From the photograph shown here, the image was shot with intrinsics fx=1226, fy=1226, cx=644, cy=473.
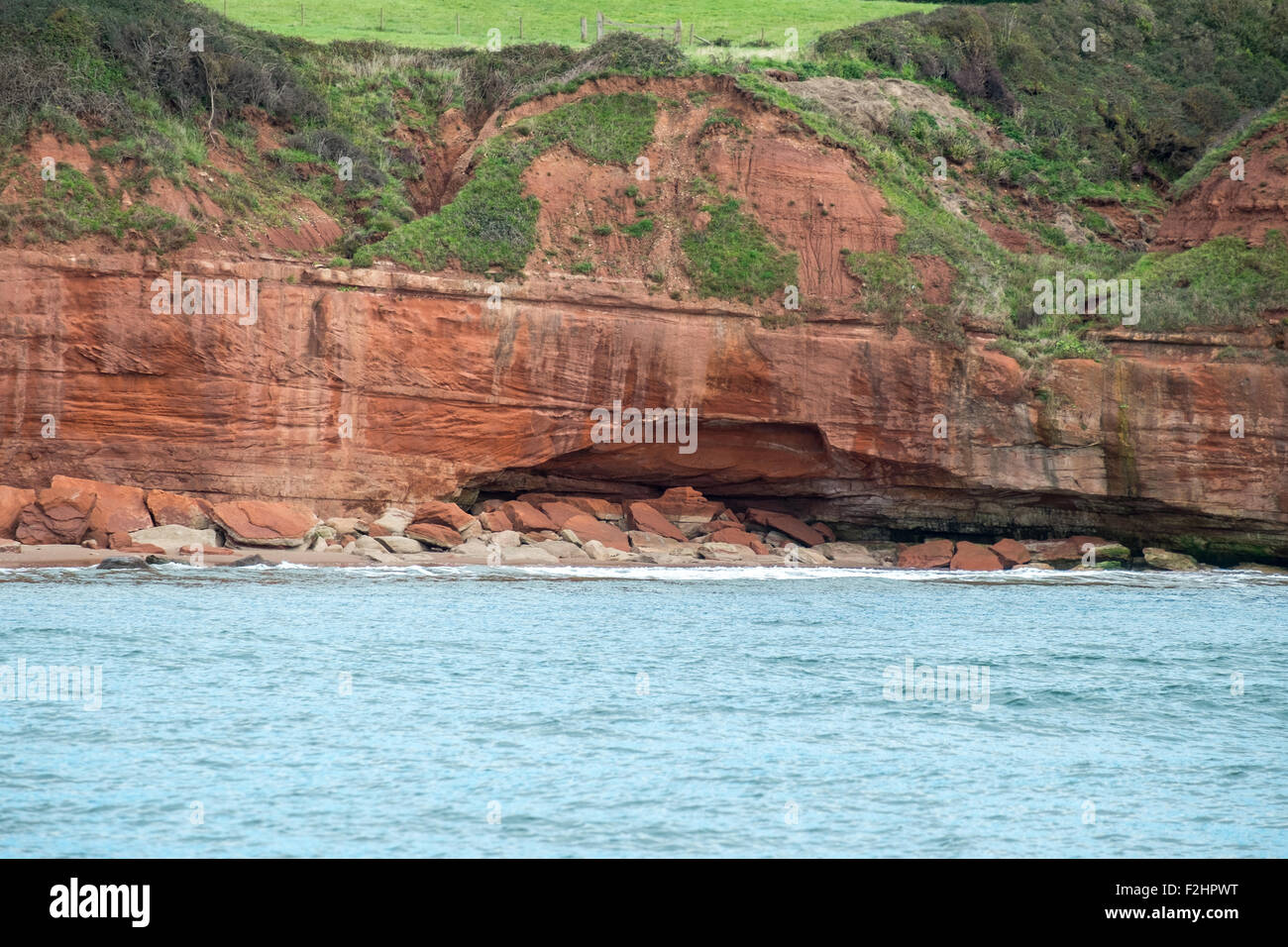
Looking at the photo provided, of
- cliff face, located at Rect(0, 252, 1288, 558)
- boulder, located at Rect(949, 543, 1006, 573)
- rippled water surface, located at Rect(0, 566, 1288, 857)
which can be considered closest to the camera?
rippled water surface, located at Rect(0, 566, 1288, 857)

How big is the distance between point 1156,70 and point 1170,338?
27.3m

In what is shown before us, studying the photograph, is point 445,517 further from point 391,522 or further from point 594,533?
point 594,533

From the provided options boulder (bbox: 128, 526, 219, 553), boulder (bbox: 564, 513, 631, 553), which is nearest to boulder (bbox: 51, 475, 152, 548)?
boulder (bbox: 128, 526, 219, 553)

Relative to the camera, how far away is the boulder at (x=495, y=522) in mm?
28719

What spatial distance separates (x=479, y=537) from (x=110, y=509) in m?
7.77

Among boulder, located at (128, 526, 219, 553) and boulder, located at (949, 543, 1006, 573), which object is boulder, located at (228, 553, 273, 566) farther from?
boulder, located at (949, 543, 1006, 573)

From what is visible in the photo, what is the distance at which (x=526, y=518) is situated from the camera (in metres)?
29.2

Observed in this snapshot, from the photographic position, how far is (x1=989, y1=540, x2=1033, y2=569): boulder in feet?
102

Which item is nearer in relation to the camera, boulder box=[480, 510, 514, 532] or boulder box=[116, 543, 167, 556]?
boulder box=[116, 543, 167, 556]

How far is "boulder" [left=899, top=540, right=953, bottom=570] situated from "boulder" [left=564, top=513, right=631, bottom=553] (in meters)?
7.24

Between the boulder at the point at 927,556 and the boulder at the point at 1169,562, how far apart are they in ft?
16.6

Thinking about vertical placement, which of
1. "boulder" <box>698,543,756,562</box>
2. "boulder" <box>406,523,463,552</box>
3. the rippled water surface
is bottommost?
the rippled water surface

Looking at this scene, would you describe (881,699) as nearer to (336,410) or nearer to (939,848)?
(939,848)

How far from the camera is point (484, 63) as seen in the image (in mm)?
41156
